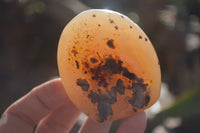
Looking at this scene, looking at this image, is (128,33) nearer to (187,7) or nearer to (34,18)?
(34,18)

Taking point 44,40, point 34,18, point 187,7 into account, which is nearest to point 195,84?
point 187,7

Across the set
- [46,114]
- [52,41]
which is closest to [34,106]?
[46,114]

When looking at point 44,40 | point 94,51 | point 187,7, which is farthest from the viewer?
point 187,7

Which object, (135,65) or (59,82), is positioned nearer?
(135,65)

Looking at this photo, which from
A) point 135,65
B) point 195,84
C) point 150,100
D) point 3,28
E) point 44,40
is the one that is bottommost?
point 195,84

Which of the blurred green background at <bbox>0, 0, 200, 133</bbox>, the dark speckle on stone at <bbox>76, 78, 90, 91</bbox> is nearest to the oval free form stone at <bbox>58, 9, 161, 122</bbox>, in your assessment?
the dark speckle on stone at <bbox>76, 78, 90, 91</bbox>

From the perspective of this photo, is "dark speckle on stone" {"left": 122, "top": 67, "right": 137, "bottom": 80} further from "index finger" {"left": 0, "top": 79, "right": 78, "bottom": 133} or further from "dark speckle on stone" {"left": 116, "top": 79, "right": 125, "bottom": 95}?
"index finger" {"left": 0, "top": 79, "right": 78, "bottom": 133}

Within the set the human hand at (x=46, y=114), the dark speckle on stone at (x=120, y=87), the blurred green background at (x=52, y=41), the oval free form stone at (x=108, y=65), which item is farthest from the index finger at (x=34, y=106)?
the blurred green background at (x=52, y=41)

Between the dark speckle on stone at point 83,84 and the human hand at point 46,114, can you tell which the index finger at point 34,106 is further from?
the dark speckle on stone at point 83,84
